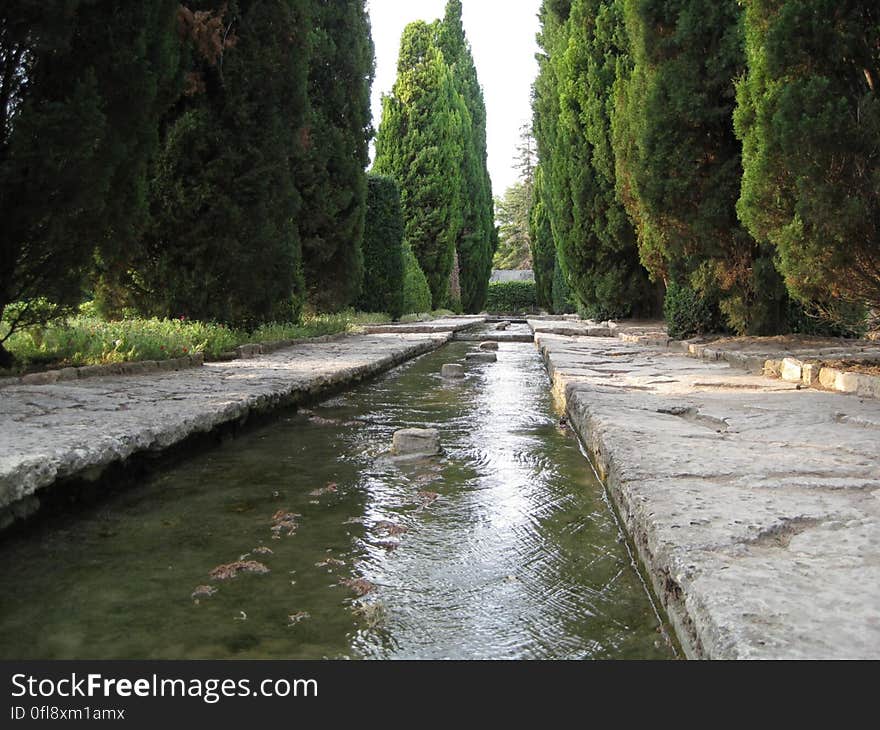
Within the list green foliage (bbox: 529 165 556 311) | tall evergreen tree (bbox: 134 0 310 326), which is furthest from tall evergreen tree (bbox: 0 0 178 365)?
green foliage (bbox: 529 165 556 311)

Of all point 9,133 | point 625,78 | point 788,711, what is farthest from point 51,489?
point 625,78

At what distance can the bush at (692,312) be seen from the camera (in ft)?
28.8

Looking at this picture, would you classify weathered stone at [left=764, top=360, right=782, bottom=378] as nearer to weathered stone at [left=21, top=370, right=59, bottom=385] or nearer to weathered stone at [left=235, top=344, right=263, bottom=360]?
weathered stone at [left=235, top=344, right=263, bottom=360]

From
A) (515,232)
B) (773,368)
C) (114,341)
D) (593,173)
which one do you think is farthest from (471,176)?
(515,232)

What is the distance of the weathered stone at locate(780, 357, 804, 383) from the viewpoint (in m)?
4.96

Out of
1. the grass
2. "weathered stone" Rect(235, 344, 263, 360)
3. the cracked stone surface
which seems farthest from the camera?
"weathered stone" Rect(235, 344, 263, 360)

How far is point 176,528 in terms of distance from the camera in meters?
2.33

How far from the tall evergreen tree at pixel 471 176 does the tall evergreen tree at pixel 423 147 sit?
9.59 ft

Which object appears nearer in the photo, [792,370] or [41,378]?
[41,378]

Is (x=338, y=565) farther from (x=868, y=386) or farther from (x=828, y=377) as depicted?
(x=828, y=377)

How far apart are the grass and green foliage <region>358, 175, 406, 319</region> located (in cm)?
857

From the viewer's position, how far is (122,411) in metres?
3.50

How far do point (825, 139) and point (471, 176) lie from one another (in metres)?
25.3

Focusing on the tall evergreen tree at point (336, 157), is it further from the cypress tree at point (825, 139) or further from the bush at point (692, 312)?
the cypress tree at point (825, 139)
